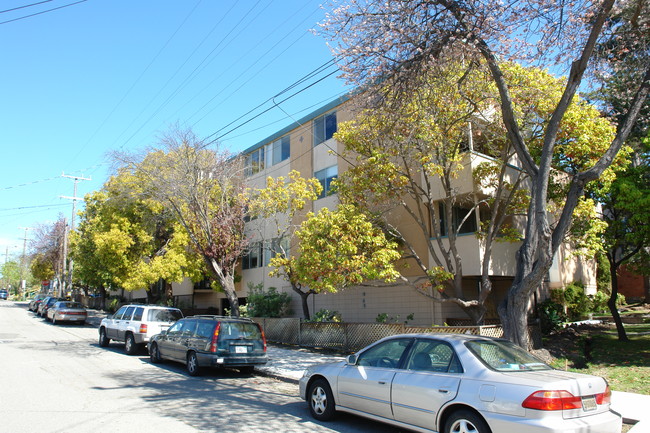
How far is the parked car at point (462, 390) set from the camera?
4.93 m

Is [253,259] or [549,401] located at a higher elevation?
[253,259]

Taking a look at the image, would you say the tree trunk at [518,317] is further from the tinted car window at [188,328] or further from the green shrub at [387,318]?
the tinted car window at [188,328]

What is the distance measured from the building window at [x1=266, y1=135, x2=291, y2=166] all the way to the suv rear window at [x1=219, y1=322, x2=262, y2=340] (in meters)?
13.9

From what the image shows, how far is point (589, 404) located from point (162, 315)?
1383 centimetres

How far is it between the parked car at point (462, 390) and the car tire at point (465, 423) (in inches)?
0.4

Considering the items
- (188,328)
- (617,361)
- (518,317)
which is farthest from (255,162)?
(518,317)

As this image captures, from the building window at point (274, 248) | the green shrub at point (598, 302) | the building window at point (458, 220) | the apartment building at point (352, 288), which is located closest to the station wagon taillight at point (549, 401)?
the apartment building at point (352, 288)

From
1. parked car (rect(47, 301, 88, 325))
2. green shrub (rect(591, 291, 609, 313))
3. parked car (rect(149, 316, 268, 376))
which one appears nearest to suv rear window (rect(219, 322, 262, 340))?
parked car (rect(149, 316, 268, 376))

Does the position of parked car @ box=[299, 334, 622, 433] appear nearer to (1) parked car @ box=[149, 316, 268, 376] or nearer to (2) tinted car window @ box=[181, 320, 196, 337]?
(1) parked car @ box=[149, 316, 268, 376]

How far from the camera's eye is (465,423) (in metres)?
5.33

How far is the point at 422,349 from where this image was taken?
20.7 feet

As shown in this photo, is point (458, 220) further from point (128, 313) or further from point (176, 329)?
point (128, 313)

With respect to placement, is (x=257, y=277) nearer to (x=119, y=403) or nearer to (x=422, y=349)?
(x=119, y=403)

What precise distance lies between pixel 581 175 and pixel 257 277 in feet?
63.0
